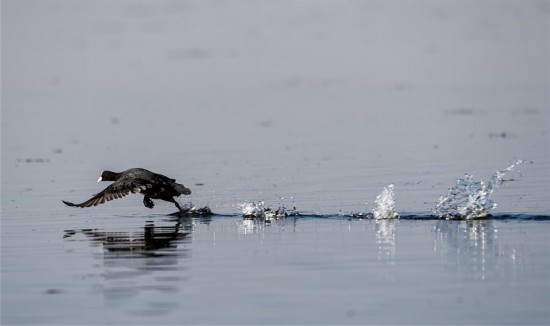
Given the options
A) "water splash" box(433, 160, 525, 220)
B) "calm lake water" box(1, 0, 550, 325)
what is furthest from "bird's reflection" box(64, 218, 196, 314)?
"water splash" box(433, 160, 525, 220)

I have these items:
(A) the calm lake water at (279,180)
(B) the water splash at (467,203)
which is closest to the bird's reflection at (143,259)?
(A) the calm lake water at (279,180)

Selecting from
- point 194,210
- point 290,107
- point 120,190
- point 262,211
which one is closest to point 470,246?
point 262,211

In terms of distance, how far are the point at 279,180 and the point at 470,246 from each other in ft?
20.2

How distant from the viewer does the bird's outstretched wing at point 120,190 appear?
15.6 meters

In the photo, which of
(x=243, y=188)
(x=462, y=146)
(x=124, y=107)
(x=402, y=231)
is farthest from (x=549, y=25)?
(x=402, y=231)

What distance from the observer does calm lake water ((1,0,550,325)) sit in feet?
35.5

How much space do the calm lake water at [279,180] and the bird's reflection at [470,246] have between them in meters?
0.04

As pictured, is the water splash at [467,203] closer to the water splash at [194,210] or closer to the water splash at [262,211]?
the water splash at [262,211]

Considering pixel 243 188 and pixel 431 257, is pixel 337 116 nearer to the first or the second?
pixel 243 188

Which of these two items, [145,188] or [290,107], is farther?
[290,107]

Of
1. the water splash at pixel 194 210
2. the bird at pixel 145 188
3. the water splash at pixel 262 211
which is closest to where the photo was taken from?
the water splash at pixel 262 211

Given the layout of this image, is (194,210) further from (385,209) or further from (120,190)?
(385,209)

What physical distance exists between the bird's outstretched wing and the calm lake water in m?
0.35

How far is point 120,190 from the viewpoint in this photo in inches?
623
